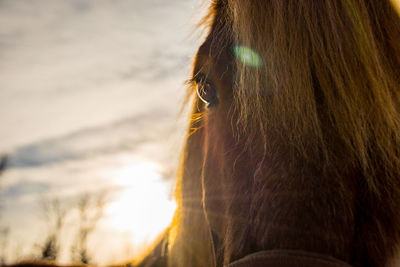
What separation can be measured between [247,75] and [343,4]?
0.35 meters

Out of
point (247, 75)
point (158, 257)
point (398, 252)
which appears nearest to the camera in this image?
point (398, 252)

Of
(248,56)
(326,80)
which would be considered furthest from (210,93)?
(326,80)

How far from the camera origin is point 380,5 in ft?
3.20

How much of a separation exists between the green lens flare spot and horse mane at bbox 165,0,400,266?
0.01m

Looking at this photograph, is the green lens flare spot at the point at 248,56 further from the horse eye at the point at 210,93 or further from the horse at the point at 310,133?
the horse eye at the point at 210,93

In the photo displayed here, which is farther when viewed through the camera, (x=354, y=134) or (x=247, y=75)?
Result: (x=247, y=75)

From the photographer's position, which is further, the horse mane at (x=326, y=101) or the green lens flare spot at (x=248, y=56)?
the green lens flare spot at (x=248, y=56)

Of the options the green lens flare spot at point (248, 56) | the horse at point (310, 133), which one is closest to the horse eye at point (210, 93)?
the horse at point (310, 133)

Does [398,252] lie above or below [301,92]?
below

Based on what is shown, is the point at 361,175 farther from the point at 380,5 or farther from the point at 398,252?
the point at 380,5

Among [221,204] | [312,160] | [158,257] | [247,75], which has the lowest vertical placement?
[158,257]

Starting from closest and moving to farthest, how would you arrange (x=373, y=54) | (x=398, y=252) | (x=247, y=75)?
(x=398, y=252) → (x=373, y=54) → (x=247, y=75)

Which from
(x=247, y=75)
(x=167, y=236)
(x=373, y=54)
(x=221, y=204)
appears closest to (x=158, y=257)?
(x=167, y=236)

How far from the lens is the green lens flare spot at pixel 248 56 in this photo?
0.95 meters
